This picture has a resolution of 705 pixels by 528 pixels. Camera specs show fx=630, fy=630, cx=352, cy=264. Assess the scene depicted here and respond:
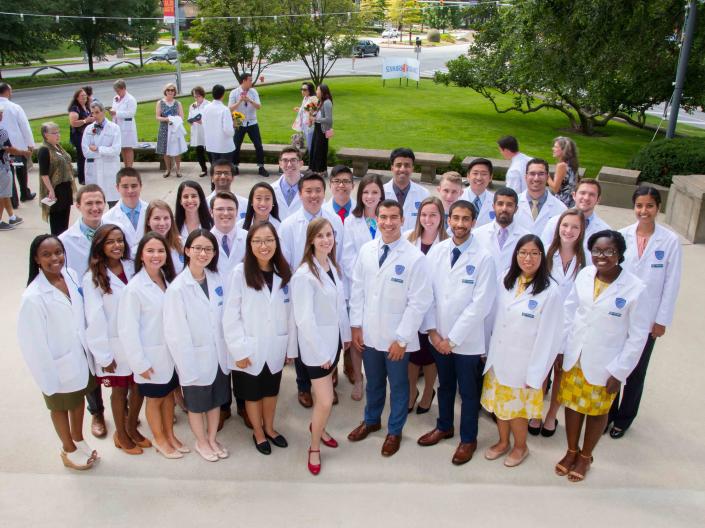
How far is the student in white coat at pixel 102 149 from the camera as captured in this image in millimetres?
9172

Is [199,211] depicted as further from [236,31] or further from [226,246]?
[236,31]

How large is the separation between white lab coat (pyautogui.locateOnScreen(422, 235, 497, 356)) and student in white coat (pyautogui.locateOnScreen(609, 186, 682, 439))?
1.38 m

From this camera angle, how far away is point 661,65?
1310 cm

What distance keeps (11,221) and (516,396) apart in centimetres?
844

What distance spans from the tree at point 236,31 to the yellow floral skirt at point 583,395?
61.8 feet

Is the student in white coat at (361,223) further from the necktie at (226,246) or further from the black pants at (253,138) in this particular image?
the black pants at (253,138)

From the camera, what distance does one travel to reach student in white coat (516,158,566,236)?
6090 millimetres

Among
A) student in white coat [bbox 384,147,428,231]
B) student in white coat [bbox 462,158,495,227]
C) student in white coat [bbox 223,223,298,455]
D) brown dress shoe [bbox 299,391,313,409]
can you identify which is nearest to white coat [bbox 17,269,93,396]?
student in white coat [bbox 223,223,298,455]

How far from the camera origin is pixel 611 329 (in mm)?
4371

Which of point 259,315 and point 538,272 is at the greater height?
point 538,272

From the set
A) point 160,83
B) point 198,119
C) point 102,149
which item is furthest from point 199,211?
point 160,83

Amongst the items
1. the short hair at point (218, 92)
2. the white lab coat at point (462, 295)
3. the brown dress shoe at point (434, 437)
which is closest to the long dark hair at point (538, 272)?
the white lab coat at point (462, 295)

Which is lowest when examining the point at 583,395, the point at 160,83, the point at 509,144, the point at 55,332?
the point at 583,395

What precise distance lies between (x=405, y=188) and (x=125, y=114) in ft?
23.5
